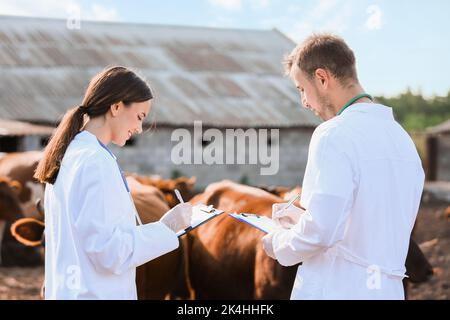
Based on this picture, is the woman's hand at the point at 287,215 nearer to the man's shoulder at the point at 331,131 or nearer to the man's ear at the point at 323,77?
the man's shoulder at the point at 331,131

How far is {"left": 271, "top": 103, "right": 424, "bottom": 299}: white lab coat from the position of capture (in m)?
2.25

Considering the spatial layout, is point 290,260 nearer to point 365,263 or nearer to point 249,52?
point 365,263

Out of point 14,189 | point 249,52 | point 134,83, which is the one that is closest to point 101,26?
point 249,52

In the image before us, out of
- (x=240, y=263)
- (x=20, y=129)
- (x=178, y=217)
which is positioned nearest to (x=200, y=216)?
(x=178, y=217)

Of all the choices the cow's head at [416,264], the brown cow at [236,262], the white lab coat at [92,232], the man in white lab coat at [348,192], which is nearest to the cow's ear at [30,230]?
the brown cow at [236,262]

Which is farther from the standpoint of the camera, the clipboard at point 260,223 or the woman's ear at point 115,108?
the clipboard at point 260,223

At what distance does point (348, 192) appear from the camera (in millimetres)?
2240

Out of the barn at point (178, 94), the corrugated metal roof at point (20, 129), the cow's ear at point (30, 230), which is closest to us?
the cow's ear at point (30, 230)

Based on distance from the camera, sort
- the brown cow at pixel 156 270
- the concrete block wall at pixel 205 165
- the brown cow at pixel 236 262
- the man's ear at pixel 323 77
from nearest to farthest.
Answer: the man's ear at pixel 323 77 → the brown cow at pixel 236 262 → the brown cow at pixel 156 270 → the concrete block wall at pixel 205 165

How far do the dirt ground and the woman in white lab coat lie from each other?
5.29 metres

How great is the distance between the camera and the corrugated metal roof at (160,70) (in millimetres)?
19125

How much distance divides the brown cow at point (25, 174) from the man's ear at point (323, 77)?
24.6 feet

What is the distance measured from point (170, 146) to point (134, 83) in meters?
16.1

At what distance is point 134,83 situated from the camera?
8.30ft
